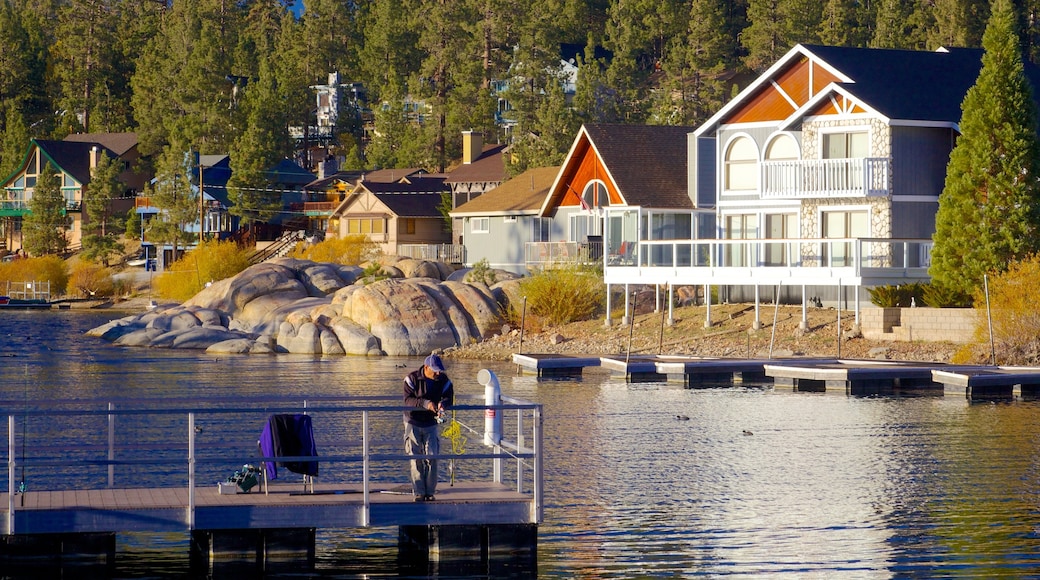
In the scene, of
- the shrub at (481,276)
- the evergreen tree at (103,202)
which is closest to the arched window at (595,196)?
the shrub at (481,276)

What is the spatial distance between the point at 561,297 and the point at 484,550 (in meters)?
40.6

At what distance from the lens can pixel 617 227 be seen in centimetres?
6488

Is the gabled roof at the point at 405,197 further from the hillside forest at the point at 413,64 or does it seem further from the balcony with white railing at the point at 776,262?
the balcony with white railing at the point at 776,262

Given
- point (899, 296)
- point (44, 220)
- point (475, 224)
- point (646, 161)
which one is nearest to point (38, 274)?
point (44, 220)

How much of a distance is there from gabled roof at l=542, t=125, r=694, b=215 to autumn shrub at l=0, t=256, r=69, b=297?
180 ft

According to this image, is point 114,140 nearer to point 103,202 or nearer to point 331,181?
point 103,202

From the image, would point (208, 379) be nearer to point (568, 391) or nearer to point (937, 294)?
point (568, 391)

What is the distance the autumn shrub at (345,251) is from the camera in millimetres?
90062

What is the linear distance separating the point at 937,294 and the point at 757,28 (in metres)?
65.8

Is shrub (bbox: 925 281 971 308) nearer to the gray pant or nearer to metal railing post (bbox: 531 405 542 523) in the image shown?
metal railing post (bbox: 531 405 542 523)

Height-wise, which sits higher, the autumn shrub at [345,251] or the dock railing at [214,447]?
the autumn shrub at [345,251]

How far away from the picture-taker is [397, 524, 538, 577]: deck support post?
19.8 meters

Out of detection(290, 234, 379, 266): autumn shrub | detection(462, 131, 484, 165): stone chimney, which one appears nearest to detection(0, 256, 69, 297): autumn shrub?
detection(290, 234, 379, 266): autumn shrub

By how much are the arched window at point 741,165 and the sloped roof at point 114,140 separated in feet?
276
